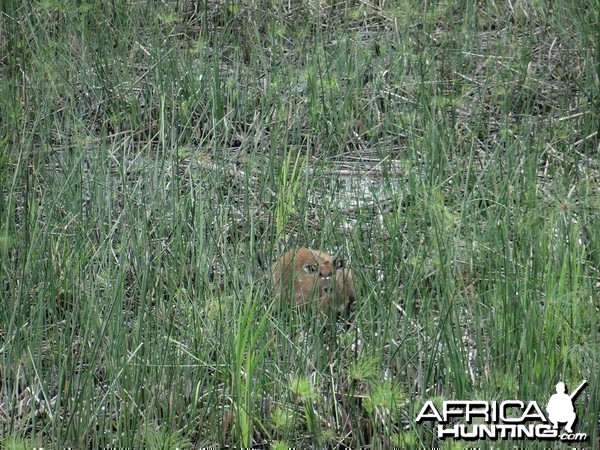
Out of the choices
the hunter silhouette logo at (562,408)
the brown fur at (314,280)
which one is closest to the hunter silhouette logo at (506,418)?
the hunter silhouette logo at (562,408)

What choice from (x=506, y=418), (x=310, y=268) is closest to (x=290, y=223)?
(x=310, y=268)

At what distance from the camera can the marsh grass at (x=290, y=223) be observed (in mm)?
1773

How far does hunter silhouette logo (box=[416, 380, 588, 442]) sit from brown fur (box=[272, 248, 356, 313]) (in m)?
0.42

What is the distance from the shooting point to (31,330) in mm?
1925

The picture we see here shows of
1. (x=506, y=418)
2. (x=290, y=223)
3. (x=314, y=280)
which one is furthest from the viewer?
(x=290, y=223)

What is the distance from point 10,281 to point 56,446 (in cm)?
54

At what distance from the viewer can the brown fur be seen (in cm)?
205

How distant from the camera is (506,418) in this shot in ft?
5.26

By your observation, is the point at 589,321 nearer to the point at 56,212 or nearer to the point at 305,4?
the point at 56,212

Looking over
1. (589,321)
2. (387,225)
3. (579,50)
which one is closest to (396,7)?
(579,50)

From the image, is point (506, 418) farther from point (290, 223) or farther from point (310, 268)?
point (290, 223)

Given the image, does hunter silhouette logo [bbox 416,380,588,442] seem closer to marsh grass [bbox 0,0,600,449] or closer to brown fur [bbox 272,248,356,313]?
marsh grass [bbox 0,0,600,449]

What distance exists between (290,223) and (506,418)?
42.6 inches

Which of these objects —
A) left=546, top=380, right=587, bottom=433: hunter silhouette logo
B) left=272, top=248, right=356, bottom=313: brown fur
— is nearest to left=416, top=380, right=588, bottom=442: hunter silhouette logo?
left=546, top=380, right=587, bottom=433: hunter silhouette logo
